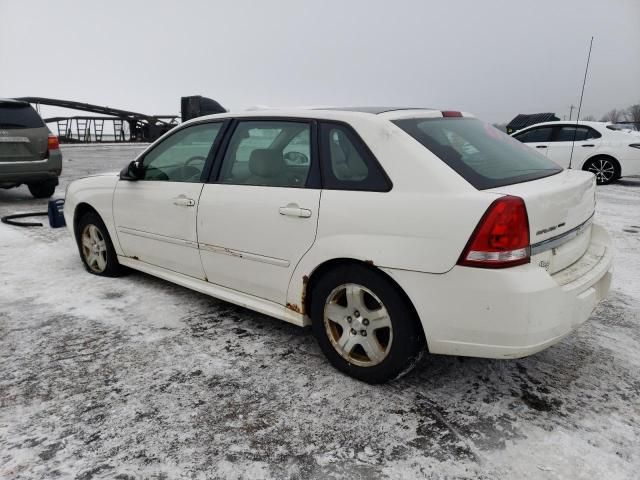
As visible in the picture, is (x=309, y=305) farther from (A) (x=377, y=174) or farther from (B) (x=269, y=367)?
(A) (x=377, y=174)

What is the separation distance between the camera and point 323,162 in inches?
114

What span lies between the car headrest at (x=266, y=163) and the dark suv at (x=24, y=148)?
6.35m

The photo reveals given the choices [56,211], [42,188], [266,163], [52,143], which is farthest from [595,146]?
[42,188]

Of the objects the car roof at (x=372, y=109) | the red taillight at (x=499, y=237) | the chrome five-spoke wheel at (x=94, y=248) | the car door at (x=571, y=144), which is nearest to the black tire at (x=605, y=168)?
the car door at (x=571, y=144)

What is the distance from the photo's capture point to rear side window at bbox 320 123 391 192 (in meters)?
2.65

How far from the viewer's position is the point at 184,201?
3582 mm

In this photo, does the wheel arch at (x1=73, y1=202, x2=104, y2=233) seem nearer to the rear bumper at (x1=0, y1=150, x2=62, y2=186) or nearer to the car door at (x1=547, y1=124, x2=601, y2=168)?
the rear bumper at (x1=0, y1=150, x2=62, y2=186)

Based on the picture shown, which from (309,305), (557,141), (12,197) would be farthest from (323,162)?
(557,141)

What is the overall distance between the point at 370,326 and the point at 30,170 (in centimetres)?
750

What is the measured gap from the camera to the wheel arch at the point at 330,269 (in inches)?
101

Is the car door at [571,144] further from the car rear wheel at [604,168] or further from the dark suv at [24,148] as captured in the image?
the dark suv at [24,148]

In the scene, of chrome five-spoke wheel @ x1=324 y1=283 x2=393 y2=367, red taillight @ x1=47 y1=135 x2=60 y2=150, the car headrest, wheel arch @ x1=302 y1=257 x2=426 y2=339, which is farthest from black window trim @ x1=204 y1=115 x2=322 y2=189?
red taillight @ x1=47 y1=135 x2=60 y2=150

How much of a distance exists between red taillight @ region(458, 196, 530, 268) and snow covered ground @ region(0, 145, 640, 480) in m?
0.82

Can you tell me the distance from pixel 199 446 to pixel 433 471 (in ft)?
3.39
